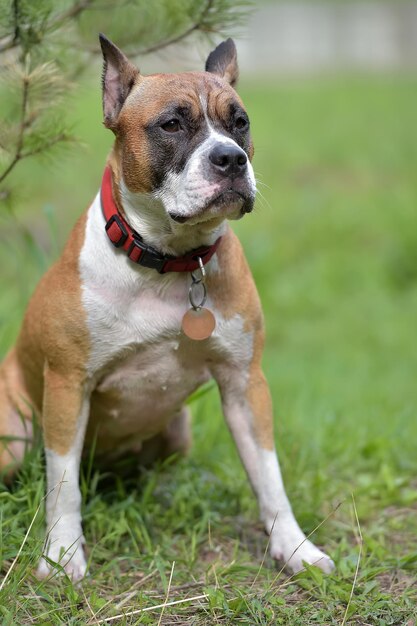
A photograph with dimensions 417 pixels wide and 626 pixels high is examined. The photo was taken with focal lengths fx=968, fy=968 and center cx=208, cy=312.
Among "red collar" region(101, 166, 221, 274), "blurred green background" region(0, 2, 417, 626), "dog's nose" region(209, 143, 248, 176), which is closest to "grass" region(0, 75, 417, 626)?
"blurred green background" region(0, 2, 417, 626)

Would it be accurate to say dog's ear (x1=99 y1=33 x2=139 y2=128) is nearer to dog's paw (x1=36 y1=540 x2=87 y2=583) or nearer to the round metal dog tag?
the round metal dog tag

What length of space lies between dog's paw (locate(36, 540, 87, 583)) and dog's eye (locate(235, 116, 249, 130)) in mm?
1396

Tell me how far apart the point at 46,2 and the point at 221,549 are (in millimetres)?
1904

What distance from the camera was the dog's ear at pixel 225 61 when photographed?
3215 millimetres

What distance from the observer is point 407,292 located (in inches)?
299

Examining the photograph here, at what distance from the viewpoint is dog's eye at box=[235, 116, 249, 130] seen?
2.98m

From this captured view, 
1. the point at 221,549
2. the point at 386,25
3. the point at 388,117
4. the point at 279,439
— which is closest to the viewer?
the point at 221,549

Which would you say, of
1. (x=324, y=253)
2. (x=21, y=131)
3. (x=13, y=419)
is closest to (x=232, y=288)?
(x=21, y=131)

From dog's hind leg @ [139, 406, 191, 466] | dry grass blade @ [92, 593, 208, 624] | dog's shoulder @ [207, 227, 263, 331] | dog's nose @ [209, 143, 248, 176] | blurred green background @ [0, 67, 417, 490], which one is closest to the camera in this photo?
dry grass blade @ [92, 593, 208, 624]

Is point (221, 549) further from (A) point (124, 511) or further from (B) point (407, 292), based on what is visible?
(B) point (407, 292)

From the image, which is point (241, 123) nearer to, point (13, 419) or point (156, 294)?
point (156, 294)

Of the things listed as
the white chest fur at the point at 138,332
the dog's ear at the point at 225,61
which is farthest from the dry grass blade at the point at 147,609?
the dog's ear at the point at 225,61

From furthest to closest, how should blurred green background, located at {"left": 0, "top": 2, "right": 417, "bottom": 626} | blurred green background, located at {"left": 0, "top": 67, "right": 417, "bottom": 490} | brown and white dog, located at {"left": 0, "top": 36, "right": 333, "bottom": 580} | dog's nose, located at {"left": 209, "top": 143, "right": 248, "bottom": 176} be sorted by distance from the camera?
blurred green background, located at {"left": 0, "top": 67, "right": 417, "bottom": 490} → blurred green background, located at {"left": 0, "top": 2, "right": 417, "bottom": 626} → brown and white dog, located at {"left": 0, "top": 36, "right": 333, "bottom": 580} → dog's nose, located at {"left": 209, "top": 143, "right": 248, "bottom": 176}

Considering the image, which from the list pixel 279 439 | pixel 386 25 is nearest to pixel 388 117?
pixel 386 25
